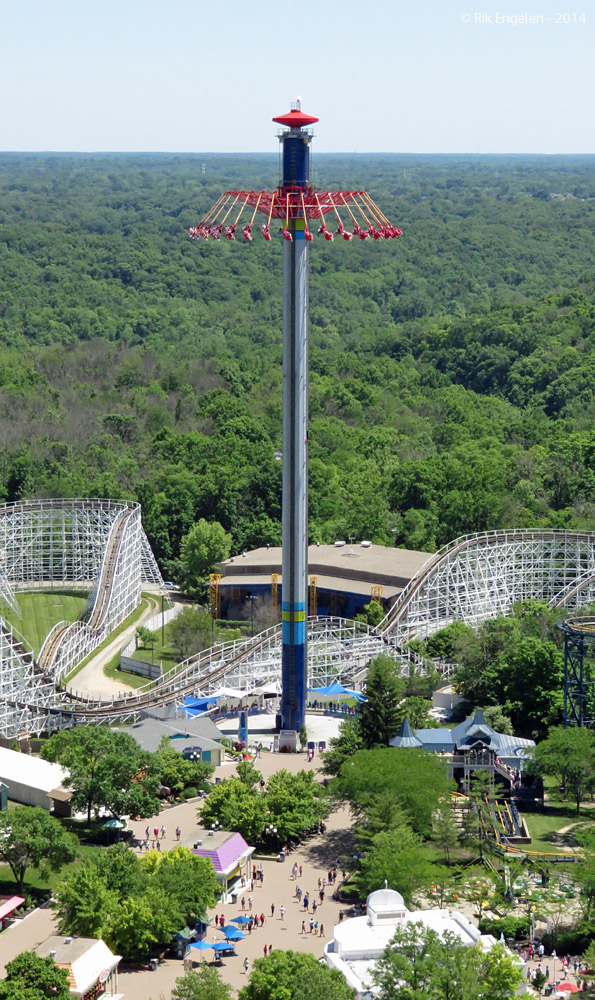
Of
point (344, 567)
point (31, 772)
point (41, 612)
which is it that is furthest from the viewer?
point (41, 612)

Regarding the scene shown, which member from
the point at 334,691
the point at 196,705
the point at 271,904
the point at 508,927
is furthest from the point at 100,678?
the point at 508,927

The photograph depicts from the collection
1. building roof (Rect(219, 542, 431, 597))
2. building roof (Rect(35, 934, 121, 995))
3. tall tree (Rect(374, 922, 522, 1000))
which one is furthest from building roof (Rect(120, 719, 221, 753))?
building roof (Rect(219, 542, 431, 597))

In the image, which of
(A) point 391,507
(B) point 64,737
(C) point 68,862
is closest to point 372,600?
(A) point 391,507

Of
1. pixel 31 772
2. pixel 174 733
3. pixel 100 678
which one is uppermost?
pixel 31 772

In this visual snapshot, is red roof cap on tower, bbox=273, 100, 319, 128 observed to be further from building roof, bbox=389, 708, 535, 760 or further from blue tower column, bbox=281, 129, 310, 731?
building roof, bbox=389, 708, 535, 760

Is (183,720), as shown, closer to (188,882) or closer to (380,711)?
(380,711)
